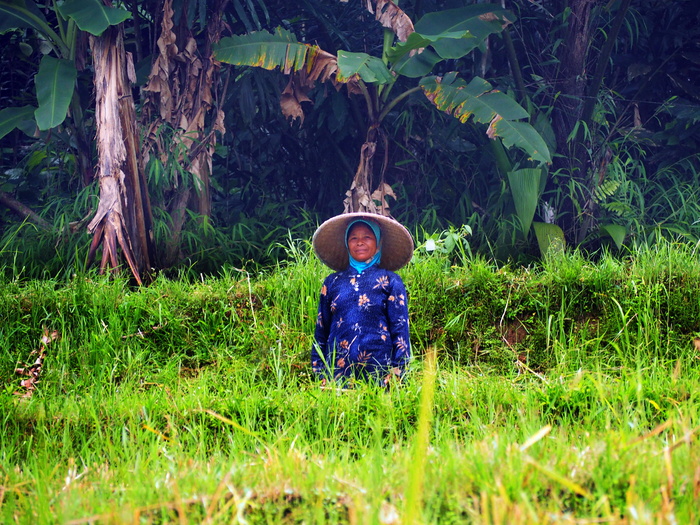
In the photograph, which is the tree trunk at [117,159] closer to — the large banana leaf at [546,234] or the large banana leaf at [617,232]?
the large banana leaf at [546,234]

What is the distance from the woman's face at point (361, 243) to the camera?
3756 millimetres

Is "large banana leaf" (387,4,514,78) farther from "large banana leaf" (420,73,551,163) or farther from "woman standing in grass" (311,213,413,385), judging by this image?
"woman standing in grass" (311,213,413,385)

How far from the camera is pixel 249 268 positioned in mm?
6273

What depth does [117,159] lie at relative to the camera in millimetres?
5652

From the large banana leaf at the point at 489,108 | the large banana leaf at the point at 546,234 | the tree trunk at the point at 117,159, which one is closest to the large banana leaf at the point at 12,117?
the tree trunk at the point at 117,159

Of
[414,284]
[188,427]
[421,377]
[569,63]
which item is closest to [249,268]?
[414,284]

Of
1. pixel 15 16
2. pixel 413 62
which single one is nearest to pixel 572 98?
pixel 413 62

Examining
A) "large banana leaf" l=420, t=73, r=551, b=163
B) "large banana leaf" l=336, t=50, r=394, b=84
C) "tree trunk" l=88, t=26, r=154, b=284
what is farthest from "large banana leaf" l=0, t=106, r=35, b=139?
"large banana leaf" l=420, t=73, r=551, b=163

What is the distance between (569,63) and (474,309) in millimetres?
3617

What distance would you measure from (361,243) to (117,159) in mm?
2831

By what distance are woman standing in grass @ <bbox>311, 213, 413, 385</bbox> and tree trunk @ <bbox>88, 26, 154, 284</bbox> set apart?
2298 mm

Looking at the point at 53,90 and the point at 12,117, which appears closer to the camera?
the point at 53,90

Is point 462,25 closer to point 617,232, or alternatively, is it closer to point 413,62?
point 413,62

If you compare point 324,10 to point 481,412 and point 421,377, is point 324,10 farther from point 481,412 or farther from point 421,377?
point 481,412
